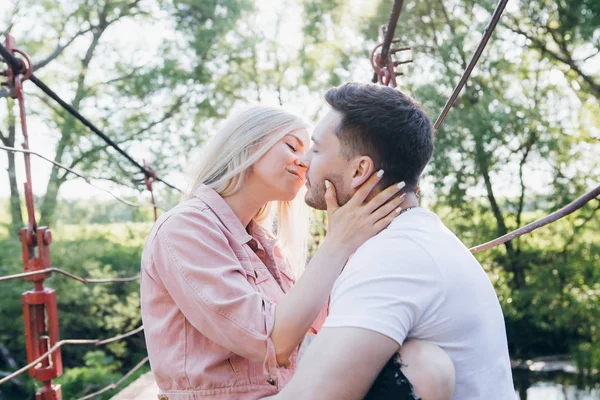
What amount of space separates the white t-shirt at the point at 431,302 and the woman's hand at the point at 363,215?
109 millimetres

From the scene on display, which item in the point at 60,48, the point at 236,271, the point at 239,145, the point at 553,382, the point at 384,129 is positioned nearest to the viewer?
the point at 384,129

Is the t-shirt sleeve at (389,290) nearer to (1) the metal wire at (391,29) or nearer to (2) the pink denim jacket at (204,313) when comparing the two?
(2) the pink denim jacket at (204,313)

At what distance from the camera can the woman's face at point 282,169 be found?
154cm

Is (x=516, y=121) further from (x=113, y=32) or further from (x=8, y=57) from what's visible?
(x=8, y=57)

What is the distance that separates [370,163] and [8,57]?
1.15 m

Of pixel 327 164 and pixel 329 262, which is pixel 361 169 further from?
pixel 329 262

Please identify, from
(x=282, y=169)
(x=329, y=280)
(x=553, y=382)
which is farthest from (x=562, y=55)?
(x=329, y=280)

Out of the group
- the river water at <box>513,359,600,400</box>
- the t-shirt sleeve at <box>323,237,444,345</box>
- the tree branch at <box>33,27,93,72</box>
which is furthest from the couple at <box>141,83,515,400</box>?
the tree branch at <box>33,27,93,72</box>

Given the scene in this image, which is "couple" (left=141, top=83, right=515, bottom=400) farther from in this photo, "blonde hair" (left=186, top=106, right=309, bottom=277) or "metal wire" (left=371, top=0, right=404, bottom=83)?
"metal wire" (left=371, top=0, right=404, bottom=83)

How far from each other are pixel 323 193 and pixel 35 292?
1.04 m

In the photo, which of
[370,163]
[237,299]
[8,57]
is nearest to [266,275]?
[237,299]

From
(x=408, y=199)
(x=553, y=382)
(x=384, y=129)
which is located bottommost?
(x=553, y=382)

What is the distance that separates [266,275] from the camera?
1534mm

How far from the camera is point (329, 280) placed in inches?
49.8
